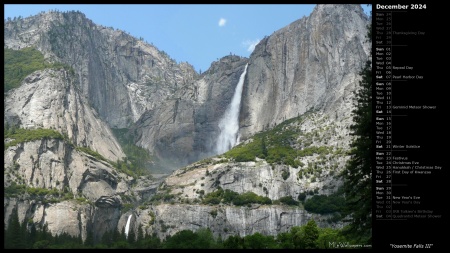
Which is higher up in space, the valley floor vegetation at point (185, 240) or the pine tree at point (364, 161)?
the pine tree at point (364, 161)

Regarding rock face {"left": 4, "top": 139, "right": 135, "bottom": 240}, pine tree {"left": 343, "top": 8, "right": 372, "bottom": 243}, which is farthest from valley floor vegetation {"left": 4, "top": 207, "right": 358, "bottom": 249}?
pine tree {"left": 343, "top": 8, "right": 372, "bottom": 243}

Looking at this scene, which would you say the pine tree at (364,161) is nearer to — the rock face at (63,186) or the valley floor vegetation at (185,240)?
the valley floor vegetation at (185,240)

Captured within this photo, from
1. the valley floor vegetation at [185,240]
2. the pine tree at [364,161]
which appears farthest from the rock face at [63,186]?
the pine tree at [364,161]

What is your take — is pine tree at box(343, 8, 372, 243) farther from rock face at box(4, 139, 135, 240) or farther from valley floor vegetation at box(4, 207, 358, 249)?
rock face at box(4, 139, 135, 240)

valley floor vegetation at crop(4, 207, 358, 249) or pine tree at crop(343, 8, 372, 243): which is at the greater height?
pine tree at crop(343, 8, 372, 243)

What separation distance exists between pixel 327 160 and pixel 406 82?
147 meters

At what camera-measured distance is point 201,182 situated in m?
176

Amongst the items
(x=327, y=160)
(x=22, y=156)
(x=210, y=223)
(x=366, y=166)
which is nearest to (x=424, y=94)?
(x=366, y=166)

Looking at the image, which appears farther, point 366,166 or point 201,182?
point 201,182

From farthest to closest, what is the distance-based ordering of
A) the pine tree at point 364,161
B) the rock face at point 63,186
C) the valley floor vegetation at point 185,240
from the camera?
the rock face at point 63,186 < the valley floor vegetation at point 185,240 < the pine tree at point 364,161

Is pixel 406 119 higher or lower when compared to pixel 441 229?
higher

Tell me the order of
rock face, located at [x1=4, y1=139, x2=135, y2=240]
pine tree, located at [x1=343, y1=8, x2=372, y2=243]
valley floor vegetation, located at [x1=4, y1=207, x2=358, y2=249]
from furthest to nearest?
rock face, located at [x1=4, y1=139, x2=135, y2=240]
valley floor vegetation, located at [x1=4, y1=207, x2=358, y2=249]
pine tree, located at [x1=343, y1=8, x2=372, y2=243]

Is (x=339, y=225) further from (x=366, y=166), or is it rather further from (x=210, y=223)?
(x=366, y=166)

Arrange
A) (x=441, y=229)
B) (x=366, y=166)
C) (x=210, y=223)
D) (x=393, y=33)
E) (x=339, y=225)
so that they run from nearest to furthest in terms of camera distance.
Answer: (x=441, y=229), (x=393, y=33), (x=366, y=166), (x=339, y=225), (x=210, y=223)
